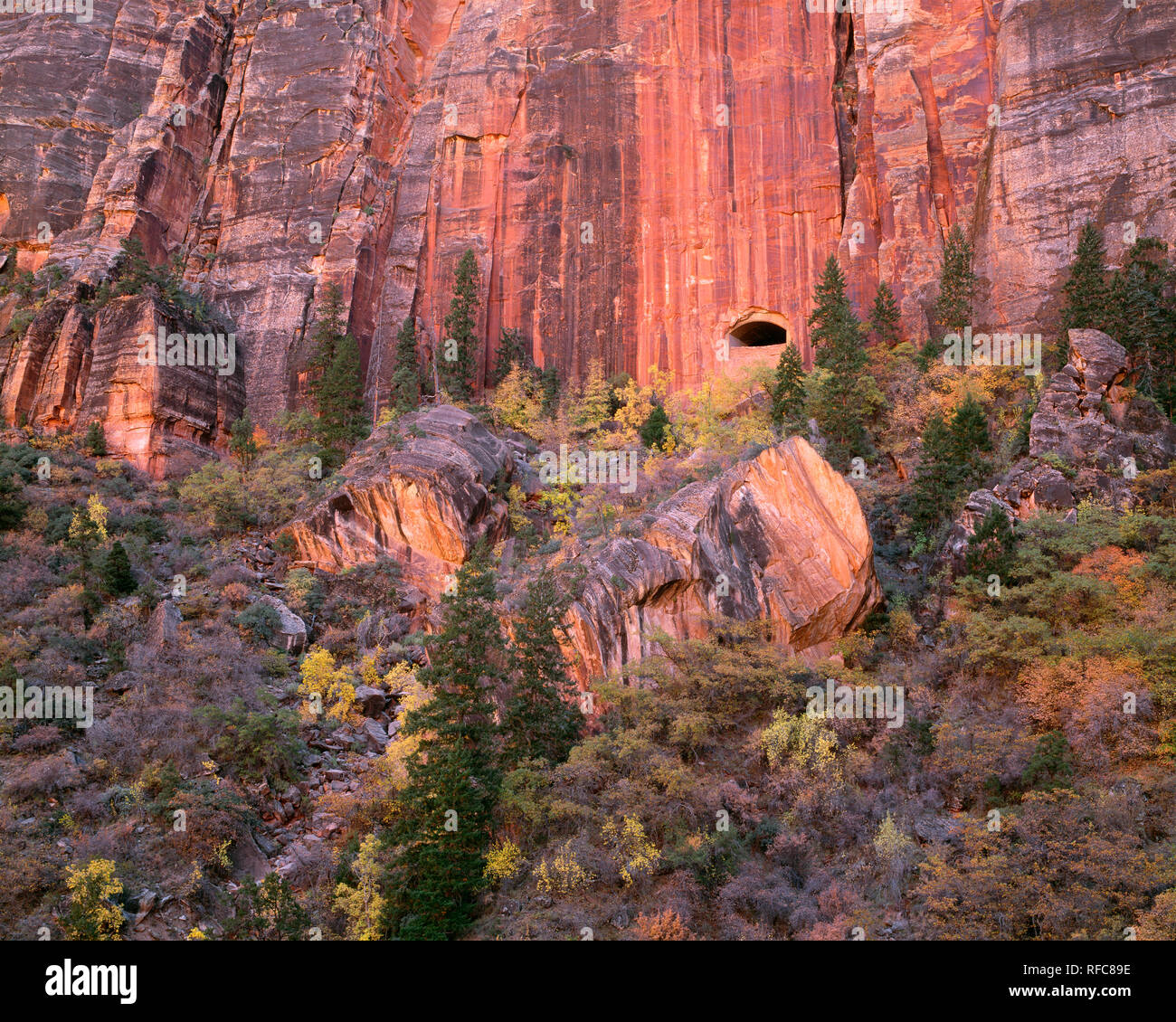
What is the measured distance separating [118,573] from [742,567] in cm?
2255

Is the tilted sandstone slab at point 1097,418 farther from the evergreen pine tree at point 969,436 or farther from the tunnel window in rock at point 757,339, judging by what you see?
the tunnel window in rock at point 757,339

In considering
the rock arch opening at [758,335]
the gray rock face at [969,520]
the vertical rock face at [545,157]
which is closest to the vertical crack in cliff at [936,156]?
the vertical rock face at [545,157]

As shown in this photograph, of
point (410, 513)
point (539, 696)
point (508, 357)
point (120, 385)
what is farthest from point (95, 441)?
point (539, 696)

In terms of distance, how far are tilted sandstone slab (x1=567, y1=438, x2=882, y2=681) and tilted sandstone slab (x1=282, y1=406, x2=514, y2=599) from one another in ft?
29.7

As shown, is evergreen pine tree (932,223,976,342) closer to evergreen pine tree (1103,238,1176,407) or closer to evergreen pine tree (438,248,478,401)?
evergreen pine tree (1103,238,1176,407)

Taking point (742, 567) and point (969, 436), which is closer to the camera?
point (742, 567)

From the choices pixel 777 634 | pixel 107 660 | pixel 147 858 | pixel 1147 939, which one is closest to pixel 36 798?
pixel 147 858

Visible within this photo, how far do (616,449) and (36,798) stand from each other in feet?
95.7

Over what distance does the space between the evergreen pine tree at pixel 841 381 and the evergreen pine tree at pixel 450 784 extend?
62.3ft

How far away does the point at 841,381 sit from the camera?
148ft

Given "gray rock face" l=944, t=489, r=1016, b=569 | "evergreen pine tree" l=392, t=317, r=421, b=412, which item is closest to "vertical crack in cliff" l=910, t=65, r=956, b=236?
"gray rock face" l=944, t=489, r=1016, b=569

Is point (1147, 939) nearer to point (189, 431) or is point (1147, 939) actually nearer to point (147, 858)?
point (147, 858)

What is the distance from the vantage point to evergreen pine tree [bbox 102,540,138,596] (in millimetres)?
38344

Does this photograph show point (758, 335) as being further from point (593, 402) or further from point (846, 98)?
point (846, 98)
